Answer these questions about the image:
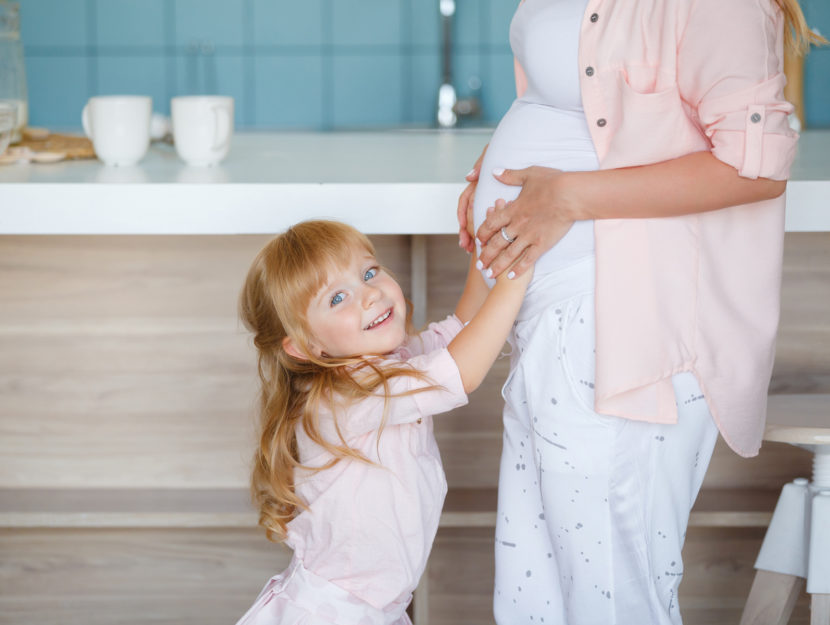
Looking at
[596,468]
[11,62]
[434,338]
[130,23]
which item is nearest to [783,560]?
[596,468]

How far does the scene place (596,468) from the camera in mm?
1016

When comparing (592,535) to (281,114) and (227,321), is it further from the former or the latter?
(281,114)

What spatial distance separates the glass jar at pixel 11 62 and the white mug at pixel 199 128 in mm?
375

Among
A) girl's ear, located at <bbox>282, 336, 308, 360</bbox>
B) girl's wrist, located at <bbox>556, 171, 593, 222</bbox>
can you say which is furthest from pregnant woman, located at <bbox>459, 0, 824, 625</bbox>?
girl's ear, located at <bbox>282, 336, 308, 360</bbox>

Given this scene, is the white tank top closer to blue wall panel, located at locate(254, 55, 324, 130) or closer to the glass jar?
the glass jar

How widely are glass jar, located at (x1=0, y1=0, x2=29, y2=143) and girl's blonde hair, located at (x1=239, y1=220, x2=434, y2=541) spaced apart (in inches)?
28.9

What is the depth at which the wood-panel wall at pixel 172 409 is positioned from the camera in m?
1.57

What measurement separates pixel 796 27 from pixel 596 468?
49 cm

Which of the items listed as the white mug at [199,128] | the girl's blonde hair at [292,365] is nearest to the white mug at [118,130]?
the white mug at [199,128]

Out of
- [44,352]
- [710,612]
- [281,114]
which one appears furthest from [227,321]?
[281,114]

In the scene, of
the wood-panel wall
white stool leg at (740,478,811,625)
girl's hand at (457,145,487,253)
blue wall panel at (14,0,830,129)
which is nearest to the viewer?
girl's hand at (457,145,487,253)

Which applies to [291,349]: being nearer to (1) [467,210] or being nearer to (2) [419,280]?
(1) [467,210]

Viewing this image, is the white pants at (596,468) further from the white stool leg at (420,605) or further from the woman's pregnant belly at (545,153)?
the white stool leg at (420,605)

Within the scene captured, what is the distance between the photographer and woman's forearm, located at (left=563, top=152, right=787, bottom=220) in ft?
3.02
